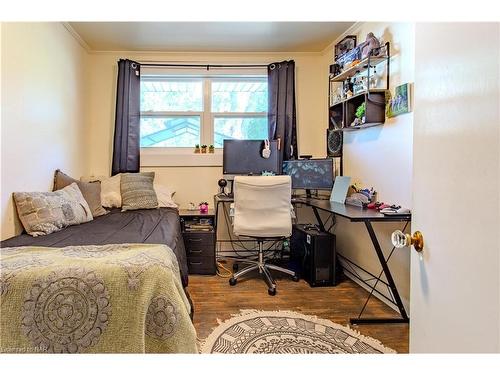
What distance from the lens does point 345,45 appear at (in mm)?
3170

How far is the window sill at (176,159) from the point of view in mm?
3762

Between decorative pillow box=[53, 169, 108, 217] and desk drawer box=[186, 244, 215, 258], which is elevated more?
decorative pillow box=[53, 169, 108, 217]

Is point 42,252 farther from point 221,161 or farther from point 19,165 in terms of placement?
point 221,161

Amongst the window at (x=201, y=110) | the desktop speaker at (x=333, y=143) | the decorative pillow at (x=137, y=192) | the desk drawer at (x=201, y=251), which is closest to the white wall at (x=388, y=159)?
the desktop speaker at (x=333, y=143)

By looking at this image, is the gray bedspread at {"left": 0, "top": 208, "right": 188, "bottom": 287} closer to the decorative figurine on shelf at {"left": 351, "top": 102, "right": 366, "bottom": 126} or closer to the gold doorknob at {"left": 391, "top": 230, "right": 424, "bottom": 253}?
the gold doorknob at {"left": 391, "top": 230, "right": 424, "bottom": 253}

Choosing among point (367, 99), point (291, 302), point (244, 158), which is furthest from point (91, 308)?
point (244, 158)

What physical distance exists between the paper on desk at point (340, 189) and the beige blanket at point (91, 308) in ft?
7.00

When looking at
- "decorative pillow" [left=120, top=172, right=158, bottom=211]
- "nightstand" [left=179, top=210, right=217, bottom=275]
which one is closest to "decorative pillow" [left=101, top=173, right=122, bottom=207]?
"decorative pillow" [left=120, top=172, right=158, bottom=211]

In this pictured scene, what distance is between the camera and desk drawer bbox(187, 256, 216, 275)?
3.17 m

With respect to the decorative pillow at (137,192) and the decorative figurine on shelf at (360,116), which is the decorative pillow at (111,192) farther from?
the decorative figurine on shelf at (360,116)

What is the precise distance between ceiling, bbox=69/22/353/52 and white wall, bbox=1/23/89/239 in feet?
1.10

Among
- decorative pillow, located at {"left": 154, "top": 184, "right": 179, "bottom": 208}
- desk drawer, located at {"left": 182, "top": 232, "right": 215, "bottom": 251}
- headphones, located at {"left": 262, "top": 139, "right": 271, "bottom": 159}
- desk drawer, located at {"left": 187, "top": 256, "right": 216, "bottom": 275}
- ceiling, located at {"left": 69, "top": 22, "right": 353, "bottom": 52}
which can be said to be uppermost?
ceiling, located at {"left": 69, "top": 22, "right": 353, "bottom": 52}

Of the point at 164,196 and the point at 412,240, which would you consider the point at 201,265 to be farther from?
the point at 412,240

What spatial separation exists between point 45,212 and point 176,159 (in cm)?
174
